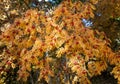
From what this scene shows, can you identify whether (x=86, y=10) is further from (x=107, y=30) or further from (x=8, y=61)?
(x=107, y=30)

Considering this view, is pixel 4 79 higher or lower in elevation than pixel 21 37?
lower

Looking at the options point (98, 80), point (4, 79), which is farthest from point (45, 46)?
point (98, 80)

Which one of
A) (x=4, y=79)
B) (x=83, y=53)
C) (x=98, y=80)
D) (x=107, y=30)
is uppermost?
(x=83, y=53)

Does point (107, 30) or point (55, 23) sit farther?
point (107, 30)

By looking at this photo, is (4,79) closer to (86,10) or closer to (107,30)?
(107,30)

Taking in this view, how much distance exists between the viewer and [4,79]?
1007 centimetres

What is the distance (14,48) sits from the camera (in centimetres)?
646

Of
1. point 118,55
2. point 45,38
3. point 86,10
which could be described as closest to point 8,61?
point 45,38

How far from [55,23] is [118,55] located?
73.4 inches

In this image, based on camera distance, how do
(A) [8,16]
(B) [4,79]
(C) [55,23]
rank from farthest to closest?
(B) [4,79]
(A) [8,16]
(C) [55,23]

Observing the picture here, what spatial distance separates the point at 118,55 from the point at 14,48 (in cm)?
250

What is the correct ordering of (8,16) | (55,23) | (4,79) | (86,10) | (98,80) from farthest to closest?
(98,80) → (4,79) → (8,16) → (86,10) → (55,23)

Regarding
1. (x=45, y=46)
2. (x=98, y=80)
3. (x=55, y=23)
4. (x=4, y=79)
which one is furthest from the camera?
(x=98, y=80)

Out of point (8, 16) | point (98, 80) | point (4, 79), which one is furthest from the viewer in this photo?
point (98, 80)
